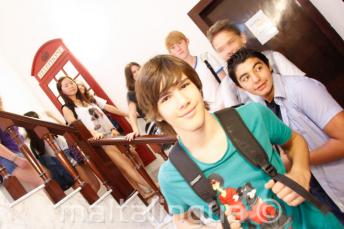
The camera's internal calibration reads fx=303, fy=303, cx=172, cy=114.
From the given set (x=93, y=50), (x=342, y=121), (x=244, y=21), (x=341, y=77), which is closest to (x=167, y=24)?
(x=244, y=21)

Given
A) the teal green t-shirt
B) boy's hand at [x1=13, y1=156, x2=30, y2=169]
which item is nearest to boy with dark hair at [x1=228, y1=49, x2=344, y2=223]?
the teal green t-shirt

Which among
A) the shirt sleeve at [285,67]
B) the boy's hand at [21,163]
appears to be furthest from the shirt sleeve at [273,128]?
the boy's hand at [21,163]

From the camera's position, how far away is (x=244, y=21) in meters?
3.70

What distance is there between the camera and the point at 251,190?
3.24 feet

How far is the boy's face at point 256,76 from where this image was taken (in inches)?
62.6

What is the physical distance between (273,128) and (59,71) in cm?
495

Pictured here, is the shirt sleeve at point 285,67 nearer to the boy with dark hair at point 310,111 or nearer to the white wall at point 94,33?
the boy with dark hair at point 310,111

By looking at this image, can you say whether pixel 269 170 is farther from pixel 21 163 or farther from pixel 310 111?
pixel 21 163

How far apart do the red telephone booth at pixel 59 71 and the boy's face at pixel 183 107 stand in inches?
163

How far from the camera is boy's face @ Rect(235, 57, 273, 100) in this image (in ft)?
5.21

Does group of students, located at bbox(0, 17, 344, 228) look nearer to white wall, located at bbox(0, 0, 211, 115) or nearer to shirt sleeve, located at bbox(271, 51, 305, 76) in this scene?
shirt sleeve, located at bbox(271, 51, 305, 76)

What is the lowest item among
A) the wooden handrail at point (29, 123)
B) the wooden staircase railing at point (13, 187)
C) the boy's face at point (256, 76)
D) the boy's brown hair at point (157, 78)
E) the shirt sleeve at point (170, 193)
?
the shirt sleeve at point (170, 193)

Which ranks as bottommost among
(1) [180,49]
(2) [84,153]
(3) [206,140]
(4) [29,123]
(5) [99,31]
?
(3) [206,140]

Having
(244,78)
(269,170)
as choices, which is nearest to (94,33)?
(244,78)
